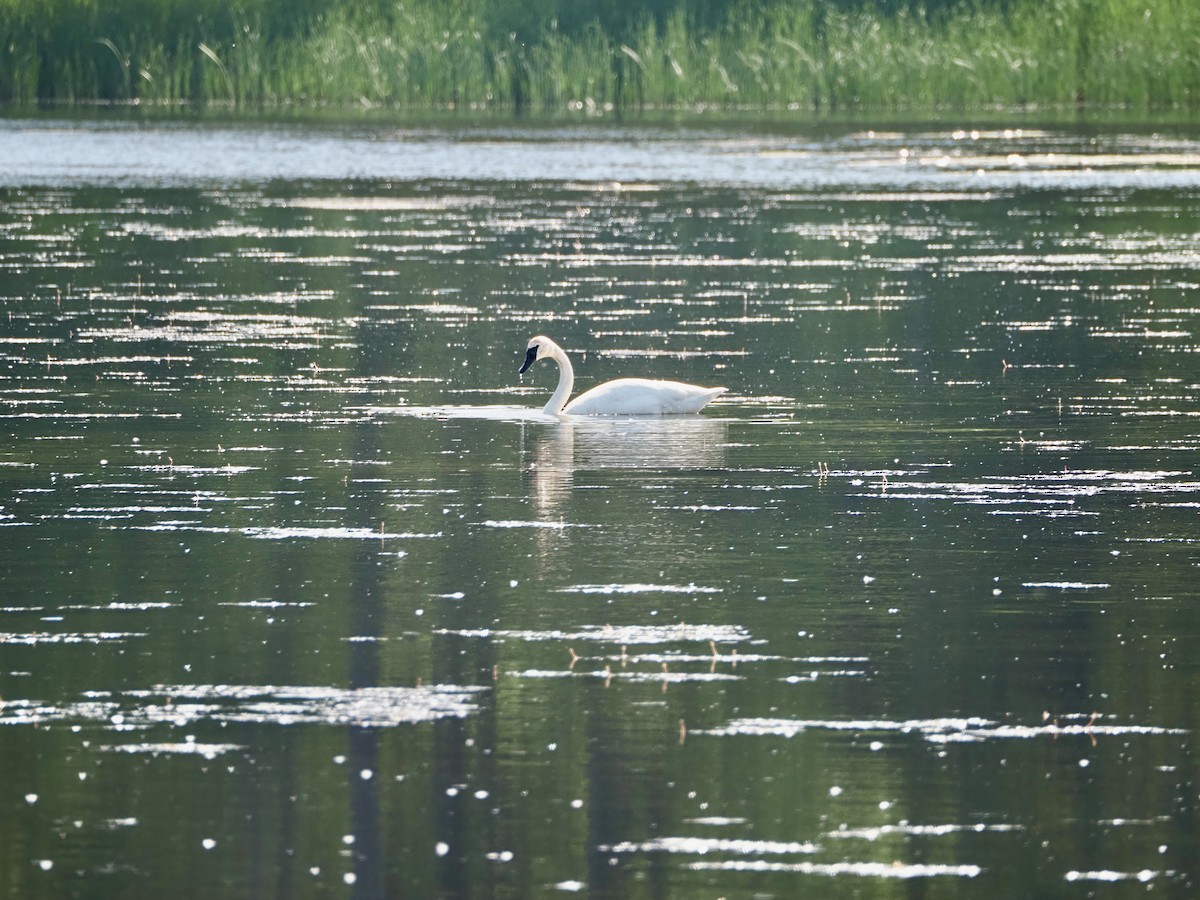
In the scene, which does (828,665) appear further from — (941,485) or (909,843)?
(941,485)

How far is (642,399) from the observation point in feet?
49.9

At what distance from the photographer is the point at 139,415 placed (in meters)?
15.0

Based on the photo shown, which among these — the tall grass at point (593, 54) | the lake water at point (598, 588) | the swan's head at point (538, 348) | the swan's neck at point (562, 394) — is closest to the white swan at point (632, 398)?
the swan's neck at point (562, 394)

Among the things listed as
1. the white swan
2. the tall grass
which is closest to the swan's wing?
the white swan

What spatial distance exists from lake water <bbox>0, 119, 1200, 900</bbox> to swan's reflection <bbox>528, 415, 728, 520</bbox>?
52 mm

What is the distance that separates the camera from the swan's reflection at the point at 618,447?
12812mm

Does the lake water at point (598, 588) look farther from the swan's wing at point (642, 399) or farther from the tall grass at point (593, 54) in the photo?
the tall grass at point (593, 54)

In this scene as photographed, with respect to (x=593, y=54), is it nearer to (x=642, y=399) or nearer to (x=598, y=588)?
(x=642, y=399)

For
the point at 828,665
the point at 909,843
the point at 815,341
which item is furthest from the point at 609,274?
the point at 909,843

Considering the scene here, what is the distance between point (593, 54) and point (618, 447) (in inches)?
1681

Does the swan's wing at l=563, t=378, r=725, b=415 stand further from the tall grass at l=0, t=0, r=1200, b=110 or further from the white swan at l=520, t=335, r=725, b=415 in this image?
the tall grass at l=0, t=0, r=1200, b=110

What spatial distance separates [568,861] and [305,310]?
1496cm

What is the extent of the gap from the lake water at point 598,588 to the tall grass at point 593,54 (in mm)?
28727

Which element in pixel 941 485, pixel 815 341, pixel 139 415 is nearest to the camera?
pixel 941 485
